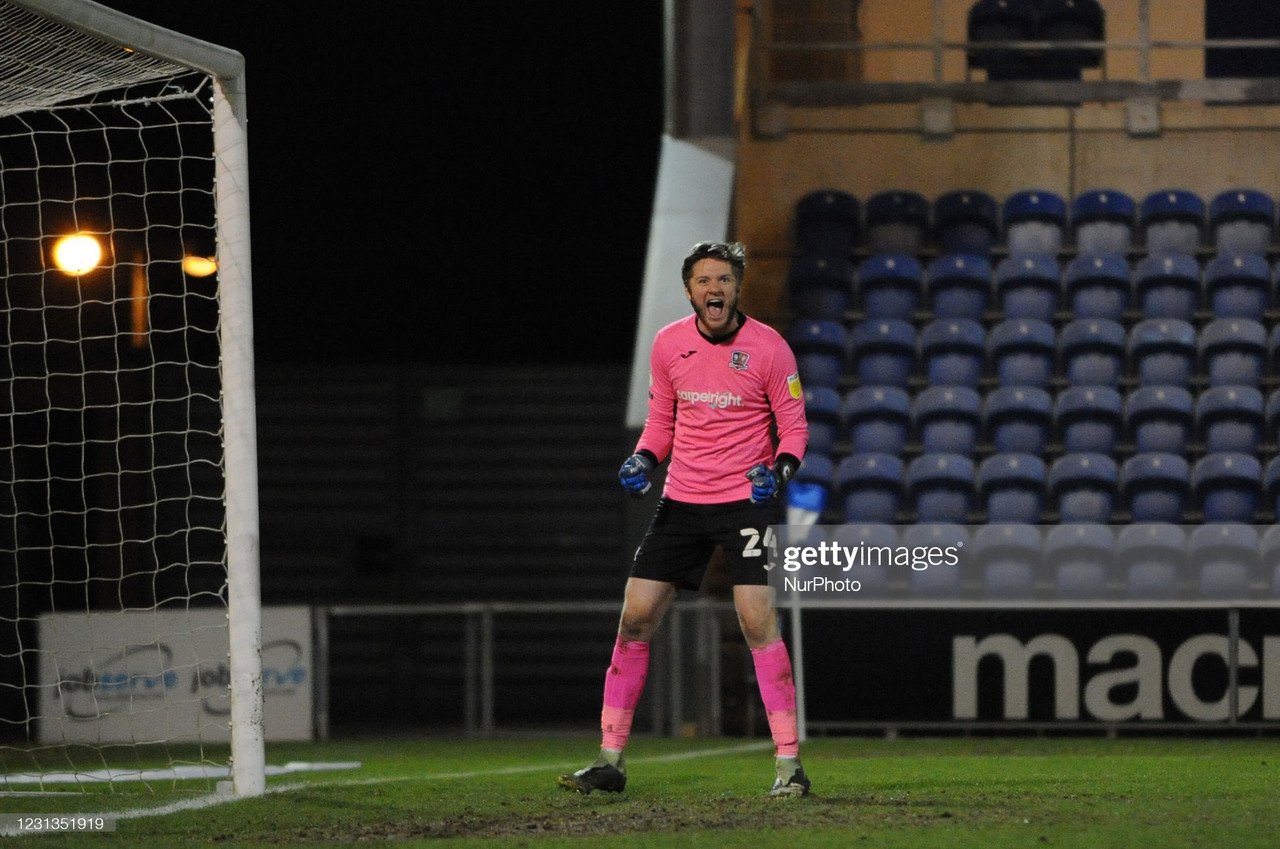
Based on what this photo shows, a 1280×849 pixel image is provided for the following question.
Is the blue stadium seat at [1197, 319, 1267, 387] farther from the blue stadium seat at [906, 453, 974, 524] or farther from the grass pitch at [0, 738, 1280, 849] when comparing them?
the grass pitch at [0, 738, 1280, 849]

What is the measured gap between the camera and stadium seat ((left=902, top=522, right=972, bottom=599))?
1241cm

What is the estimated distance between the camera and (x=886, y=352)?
14.2 m

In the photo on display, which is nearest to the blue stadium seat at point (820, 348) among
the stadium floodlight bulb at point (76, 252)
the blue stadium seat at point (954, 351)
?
the blue stadium seat at point (954, 351)

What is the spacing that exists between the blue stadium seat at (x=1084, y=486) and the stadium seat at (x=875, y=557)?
1431 millimetres

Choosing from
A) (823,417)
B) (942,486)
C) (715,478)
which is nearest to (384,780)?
(715,478)

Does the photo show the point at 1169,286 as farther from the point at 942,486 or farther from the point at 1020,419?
the point at 942,486

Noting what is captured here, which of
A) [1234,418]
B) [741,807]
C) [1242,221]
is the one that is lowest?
[741,807]

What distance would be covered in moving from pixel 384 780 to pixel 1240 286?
9005 millimetres

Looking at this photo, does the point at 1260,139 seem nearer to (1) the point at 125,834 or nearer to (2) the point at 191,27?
(2) the point at 191,27

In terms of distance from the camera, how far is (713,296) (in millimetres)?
6109

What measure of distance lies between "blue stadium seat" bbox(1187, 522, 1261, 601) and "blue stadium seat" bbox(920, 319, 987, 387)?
7.59 ft

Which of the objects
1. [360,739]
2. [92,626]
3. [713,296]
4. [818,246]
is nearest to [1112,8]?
[818,246]

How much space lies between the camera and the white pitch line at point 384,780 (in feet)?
20.2

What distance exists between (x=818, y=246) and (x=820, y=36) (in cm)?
230
